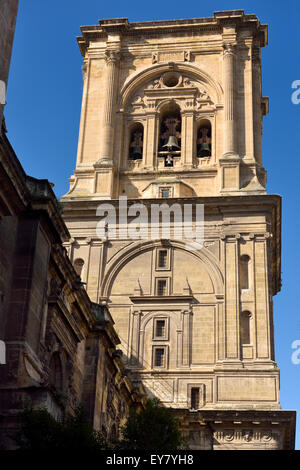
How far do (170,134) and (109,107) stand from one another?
4.09 metres

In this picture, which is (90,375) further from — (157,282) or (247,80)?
(247,80)

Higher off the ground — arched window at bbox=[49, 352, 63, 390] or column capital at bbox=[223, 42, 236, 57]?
column capital at bbox=[223, 42, 236, 57]

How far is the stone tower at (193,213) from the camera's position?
43.5 metres

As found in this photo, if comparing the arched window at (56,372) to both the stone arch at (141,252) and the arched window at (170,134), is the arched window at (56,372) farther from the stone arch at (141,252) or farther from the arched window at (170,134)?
the arched window at (170,134)

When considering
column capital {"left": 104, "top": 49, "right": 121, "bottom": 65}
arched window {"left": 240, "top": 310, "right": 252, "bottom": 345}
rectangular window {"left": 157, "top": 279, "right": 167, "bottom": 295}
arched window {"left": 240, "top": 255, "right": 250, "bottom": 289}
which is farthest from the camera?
column capital {"left": 104, "top": 49, "right": 121, "bottom": 65}

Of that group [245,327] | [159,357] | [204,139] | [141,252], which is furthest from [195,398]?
[204,139]

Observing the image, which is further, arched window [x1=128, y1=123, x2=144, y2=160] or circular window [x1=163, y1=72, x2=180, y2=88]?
circular window [x1=163, y1=72, x2=180, y2=88]

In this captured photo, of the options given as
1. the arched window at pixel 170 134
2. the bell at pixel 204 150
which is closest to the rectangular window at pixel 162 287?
the arched window at pixel 170 134

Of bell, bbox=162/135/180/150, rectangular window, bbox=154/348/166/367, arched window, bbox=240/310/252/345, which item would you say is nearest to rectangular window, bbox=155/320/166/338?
rectangular window, bbox=154/348/166/367

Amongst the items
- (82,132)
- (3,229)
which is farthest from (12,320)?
(82,132)

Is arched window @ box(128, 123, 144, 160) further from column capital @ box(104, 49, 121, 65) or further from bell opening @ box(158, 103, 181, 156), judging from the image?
column capital @ box(104, 49, 121, 65)

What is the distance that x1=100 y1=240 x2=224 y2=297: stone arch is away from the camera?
153 feet

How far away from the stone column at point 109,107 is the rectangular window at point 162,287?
329 inches

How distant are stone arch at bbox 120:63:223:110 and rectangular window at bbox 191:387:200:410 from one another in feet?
63.0
